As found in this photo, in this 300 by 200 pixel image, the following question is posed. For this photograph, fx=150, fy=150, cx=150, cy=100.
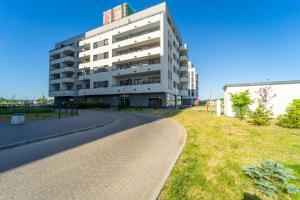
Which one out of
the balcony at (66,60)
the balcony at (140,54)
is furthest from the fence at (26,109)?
the balcony at (66,60)

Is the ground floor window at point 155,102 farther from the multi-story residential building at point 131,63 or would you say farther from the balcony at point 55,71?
the balcony at point 55,71

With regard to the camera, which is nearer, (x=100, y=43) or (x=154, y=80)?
(x=154, y=80)

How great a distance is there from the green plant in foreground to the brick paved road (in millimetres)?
2427

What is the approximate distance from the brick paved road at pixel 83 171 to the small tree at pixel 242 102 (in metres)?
13.6

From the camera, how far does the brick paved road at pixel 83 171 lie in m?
3.44

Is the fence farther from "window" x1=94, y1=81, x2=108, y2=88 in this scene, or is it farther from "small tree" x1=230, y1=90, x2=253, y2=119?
"small tree" x1=230, y1=90, x2=253, y2=119

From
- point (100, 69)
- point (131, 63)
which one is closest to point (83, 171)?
point (131, 63)

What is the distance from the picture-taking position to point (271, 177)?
400 centimetres

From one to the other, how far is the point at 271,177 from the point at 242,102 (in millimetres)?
14924

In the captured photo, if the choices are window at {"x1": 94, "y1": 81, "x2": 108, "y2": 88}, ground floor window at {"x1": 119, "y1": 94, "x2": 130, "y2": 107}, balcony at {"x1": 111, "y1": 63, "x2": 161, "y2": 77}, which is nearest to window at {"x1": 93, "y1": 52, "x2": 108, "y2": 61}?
balcony at {"x1": 111, "y1": 63, "x2": 161, "y2": 77}

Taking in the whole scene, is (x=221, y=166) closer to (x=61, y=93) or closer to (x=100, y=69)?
(x=100, y=69)

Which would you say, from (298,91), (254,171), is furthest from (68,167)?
(298,91)

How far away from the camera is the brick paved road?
11.3 feet

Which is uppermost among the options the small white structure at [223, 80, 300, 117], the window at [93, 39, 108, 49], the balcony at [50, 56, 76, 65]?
the window at [93, 39, 108, 49]
